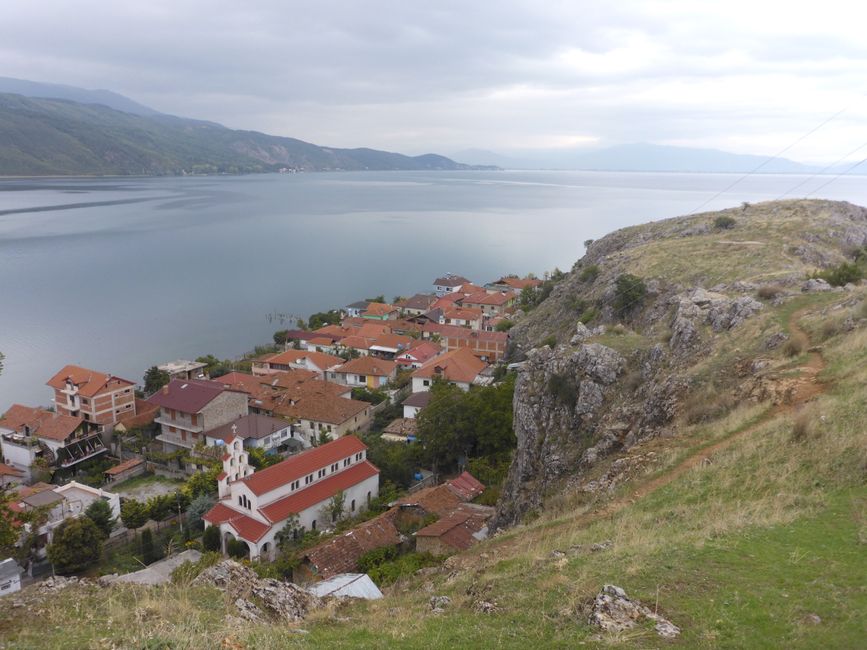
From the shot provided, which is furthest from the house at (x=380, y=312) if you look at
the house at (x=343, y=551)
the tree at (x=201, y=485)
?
the house at (x=343, y=551)

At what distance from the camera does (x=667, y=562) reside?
9.01 meters

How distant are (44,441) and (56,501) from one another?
14577 mm

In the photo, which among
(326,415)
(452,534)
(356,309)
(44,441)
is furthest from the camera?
(356,309)

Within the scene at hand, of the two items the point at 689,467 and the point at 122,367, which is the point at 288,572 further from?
the point at 122,367

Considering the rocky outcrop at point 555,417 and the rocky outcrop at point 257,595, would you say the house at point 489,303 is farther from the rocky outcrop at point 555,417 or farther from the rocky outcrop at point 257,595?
the rocky outcrop at point 257,595

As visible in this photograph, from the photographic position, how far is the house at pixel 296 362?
55.3 m

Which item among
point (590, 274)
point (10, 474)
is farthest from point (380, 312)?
point (10, 474)

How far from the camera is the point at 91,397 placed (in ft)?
136

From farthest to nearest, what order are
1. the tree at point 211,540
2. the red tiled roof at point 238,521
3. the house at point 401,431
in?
the house at point 401,431, the tree at point 211,540, the red tiled roof at point 238,521

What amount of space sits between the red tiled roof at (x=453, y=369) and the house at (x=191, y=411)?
16.0 meters

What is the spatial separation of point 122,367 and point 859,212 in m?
71.4

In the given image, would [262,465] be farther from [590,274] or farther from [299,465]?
[590,274]

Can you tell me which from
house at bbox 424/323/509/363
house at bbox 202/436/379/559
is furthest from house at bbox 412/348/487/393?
house at bbox 202/436/379/559

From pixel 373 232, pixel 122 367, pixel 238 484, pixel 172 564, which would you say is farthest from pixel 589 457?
pixel 373 232
